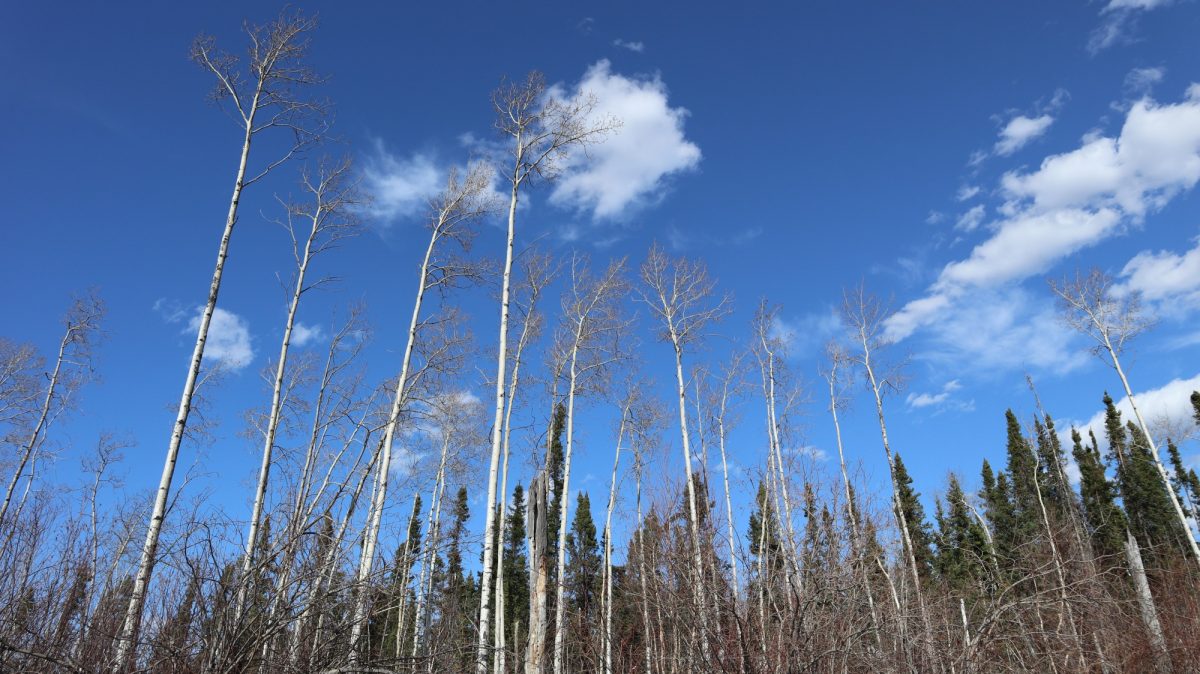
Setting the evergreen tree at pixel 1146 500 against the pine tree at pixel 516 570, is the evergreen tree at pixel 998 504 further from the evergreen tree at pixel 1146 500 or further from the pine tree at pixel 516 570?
the pine tree at pixel 516 570

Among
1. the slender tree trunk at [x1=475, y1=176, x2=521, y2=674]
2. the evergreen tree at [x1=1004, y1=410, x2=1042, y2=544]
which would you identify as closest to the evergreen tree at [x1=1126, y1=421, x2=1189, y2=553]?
the evergreen tree at [x1=1004, y1=410, x2=1042, y2=544]

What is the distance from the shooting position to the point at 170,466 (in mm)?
7582

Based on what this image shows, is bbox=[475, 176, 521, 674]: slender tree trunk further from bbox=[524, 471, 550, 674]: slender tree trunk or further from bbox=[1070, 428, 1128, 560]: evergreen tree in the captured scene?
bbox=[1070, 428, 1128, 560]: evergreen tree

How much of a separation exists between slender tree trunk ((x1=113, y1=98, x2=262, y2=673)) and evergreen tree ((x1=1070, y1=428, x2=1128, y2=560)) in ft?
126

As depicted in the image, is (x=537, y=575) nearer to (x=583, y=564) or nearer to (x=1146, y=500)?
(x=583, y=564)

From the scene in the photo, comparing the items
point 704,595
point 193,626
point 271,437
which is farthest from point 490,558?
point 271,437

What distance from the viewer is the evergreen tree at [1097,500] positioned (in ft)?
109

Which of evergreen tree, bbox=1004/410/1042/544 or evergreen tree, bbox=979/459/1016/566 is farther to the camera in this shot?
evergreen tree, bbox=979/459/1016/566

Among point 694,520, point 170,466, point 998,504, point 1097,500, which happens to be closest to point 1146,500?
point 1097,500

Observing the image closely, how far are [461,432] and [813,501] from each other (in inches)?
526

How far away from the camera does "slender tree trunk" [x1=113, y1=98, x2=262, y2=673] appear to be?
5.45m

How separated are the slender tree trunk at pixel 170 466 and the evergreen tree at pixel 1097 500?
38265 millimetres

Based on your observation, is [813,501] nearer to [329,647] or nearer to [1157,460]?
[329,647]

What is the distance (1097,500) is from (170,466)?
46717 millimetres
